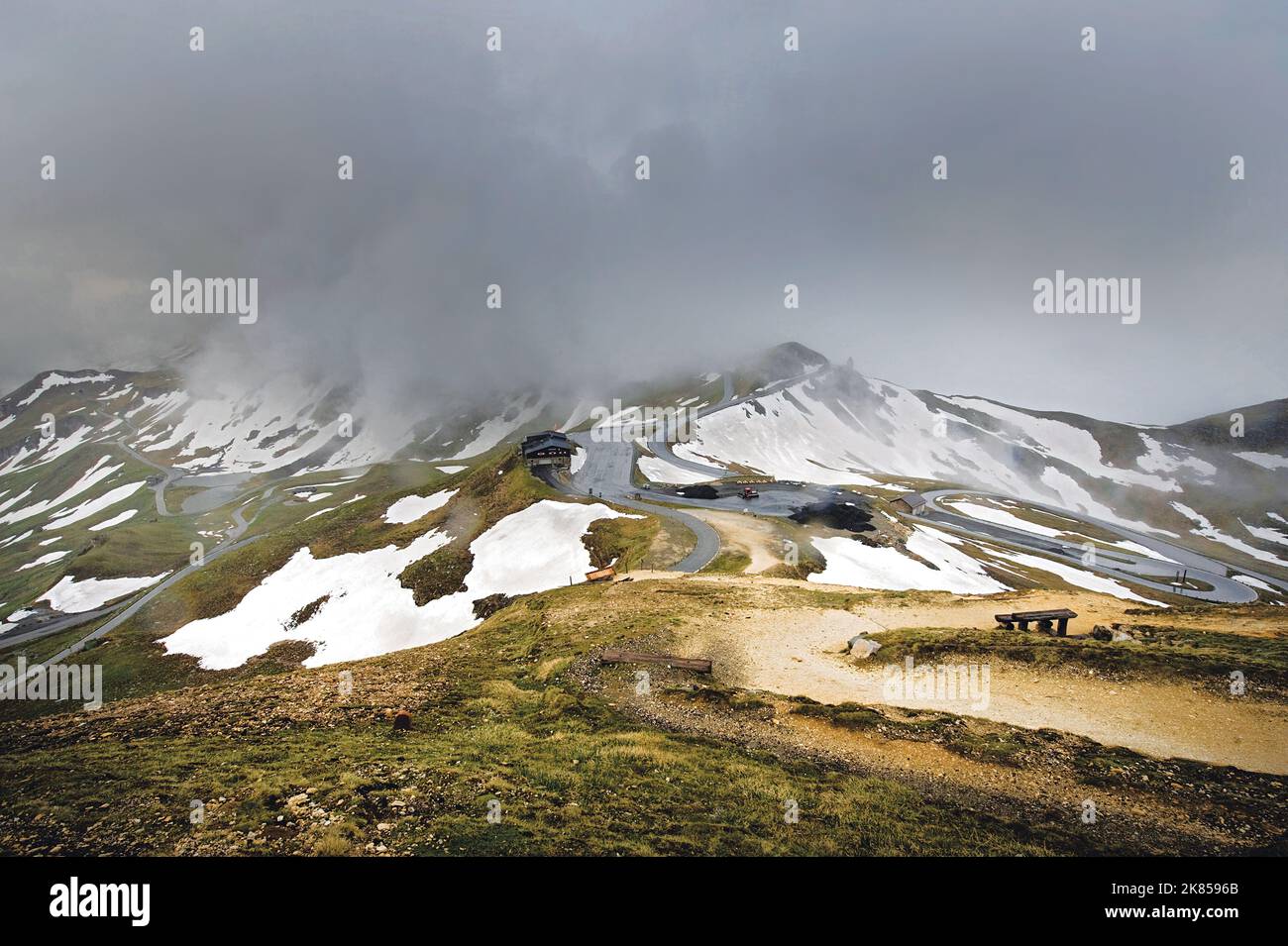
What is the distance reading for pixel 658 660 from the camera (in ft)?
65.8

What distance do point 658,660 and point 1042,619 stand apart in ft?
61.3

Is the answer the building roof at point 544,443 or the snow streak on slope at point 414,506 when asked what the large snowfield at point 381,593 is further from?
the building roof at point 544,443

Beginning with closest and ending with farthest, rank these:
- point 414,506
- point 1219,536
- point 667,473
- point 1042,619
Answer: point 1042,619 → point 414,506 → point 667,473 → point 1219,536

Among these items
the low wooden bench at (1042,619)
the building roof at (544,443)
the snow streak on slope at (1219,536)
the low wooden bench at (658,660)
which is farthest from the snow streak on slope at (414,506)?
the snow streak on slope at (1219,536)

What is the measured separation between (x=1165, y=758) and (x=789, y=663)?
35.3 ft

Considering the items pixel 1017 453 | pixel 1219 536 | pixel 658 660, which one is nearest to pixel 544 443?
pixel 658 660

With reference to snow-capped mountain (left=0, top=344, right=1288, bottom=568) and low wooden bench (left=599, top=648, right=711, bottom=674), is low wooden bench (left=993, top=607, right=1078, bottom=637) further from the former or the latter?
snow-capped mountain (left=0, top=344, right=1288, bottom=568)

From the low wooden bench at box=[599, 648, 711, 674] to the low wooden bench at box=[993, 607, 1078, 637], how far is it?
1511cm

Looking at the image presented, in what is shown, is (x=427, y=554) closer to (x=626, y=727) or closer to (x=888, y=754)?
(x=626, y=727)

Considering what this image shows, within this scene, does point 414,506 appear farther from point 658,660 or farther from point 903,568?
point 903,568

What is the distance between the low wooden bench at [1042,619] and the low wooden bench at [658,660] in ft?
49.6

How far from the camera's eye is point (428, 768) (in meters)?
12.2

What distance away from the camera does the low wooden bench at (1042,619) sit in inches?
912

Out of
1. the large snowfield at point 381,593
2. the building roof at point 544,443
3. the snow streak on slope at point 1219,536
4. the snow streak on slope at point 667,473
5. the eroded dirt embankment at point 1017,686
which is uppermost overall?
the building roof at point 544,443
